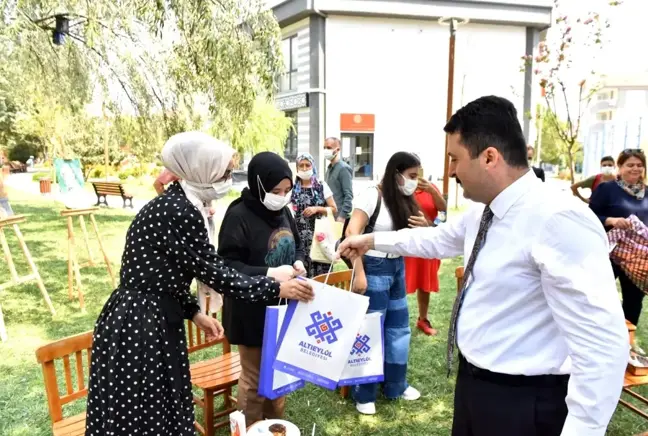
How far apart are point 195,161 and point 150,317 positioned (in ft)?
2.02

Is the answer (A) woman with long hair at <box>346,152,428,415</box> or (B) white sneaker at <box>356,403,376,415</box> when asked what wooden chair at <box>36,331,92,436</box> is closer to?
(A) woman with long hair at <box>346,152,428,415</box>

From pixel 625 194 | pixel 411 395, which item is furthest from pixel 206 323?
pixel 625 194

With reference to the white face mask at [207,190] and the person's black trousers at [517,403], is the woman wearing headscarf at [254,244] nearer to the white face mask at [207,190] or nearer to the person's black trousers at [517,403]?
the white face mask at [207,190]

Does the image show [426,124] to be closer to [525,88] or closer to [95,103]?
[525,88]

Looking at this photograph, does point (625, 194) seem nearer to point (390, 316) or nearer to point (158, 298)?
point (390, 316)

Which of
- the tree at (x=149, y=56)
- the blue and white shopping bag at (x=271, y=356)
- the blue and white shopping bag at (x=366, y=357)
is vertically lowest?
the blue and white shopping bag at (x=366, y=357)

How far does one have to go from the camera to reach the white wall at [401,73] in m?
18.4

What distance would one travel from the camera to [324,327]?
213 cm

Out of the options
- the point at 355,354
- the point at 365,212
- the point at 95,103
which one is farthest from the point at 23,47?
the point at 355,354

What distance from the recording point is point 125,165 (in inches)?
977

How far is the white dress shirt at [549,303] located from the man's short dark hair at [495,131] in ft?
0.28

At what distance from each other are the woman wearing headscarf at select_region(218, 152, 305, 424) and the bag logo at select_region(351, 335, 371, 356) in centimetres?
61

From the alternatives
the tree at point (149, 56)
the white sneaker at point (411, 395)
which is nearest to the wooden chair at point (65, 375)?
the white sneaker at point (411, 395)

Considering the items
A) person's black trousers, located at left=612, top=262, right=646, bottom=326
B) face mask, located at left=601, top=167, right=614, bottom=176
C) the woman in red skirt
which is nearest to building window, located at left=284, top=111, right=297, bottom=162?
Answer: face mask, located at left=601, top=167, right=614, bottom=176
